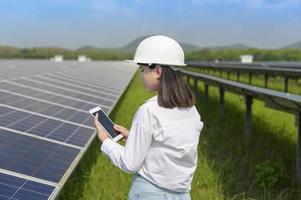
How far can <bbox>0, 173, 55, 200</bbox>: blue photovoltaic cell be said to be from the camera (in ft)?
12.3

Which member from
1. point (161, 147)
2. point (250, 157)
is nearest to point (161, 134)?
point (161, 147)

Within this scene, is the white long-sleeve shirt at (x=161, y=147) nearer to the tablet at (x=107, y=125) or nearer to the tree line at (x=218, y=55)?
the tablet at (x=107, y=125)

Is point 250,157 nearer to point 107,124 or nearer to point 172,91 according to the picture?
point 107,124

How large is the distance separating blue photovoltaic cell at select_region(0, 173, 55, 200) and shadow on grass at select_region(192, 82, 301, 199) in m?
2.63

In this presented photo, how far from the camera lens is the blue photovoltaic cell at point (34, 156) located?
14.3 ft

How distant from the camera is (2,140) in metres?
4.98

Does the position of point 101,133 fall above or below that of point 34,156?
above

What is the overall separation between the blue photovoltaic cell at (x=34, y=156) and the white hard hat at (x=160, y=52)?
1848mm

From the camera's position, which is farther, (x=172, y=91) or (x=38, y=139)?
(x=38, y=139)

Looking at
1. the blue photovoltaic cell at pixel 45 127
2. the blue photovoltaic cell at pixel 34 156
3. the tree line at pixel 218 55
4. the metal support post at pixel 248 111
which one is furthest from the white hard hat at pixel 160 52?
the tree line at pixel 218 55

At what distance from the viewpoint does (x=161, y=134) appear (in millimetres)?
2684

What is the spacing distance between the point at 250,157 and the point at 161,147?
208 inches

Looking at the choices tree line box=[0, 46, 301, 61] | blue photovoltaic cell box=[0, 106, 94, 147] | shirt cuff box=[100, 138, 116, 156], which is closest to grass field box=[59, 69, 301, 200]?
blue photovoltaic cell box=[0, 106, 94, 147]

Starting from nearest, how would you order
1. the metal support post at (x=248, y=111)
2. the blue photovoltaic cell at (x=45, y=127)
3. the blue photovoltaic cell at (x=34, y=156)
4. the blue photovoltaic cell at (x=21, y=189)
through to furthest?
the blue photovoltaic cell at (x=21, y=189) < the blue photovoltaic cell at (x=34, y=156) < the blue photovoltaic cell at (x=45, y=127) < the metal support post at (x=248, y=111)
